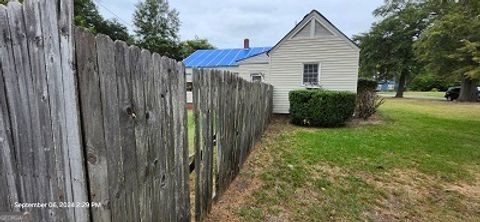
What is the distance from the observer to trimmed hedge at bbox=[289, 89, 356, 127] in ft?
30.5

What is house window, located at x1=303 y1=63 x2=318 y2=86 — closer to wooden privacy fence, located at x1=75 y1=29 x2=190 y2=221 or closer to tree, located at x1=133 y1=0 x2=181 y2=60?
wooden privacy fence, located at x1=75 y1=29 x2=190 y2=221

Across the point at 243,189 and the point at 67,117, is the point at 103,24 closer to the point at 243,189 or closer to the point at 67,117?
the point at 243,189

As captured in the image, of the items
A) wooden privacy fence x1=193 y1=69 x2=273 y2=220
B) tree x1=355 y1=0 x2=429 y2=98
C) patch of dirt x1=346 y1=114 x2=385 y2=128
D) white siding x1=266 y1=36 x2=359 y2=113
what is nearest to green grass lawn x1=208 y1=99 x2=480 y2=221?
wooden privacy fence x1=193 y1=69 x2=273 y2=220

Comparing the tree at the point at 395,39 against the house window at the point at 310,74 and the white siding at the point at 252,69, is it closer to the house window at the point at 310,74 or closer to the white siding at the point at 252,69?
the white siding at the point at 252,69

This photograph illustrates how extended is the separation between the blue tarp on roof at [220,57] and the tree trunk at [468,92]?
2209 centimetres

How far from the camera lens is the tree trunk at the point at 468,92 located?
2495 centimetres

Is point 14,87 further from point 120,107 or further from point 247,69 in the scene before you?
point 247,69

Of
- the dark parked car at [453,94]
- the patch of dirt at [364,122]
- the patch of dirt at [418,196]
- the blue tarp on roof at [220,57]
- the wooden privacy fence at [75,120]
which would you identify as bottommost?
the patch of dirt at [418,196]

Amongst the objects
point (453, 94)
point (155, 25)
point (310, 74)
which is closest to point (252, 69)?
point (310, 74)

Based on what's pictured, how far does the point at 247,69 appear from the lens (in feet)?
47.6

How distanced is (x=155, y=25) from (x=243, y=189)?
108 ft

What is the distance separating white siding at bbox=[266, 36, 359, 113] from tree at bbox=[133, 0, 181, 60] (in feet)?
75.5

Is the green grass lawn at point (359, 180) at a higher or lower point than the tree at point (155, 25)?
lower

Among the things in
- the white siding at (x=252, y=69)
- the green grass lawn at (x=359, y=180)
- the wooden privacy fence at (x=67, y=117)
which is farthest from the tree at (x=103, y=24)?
the wooden privacy fence at (x=67, y=117)
